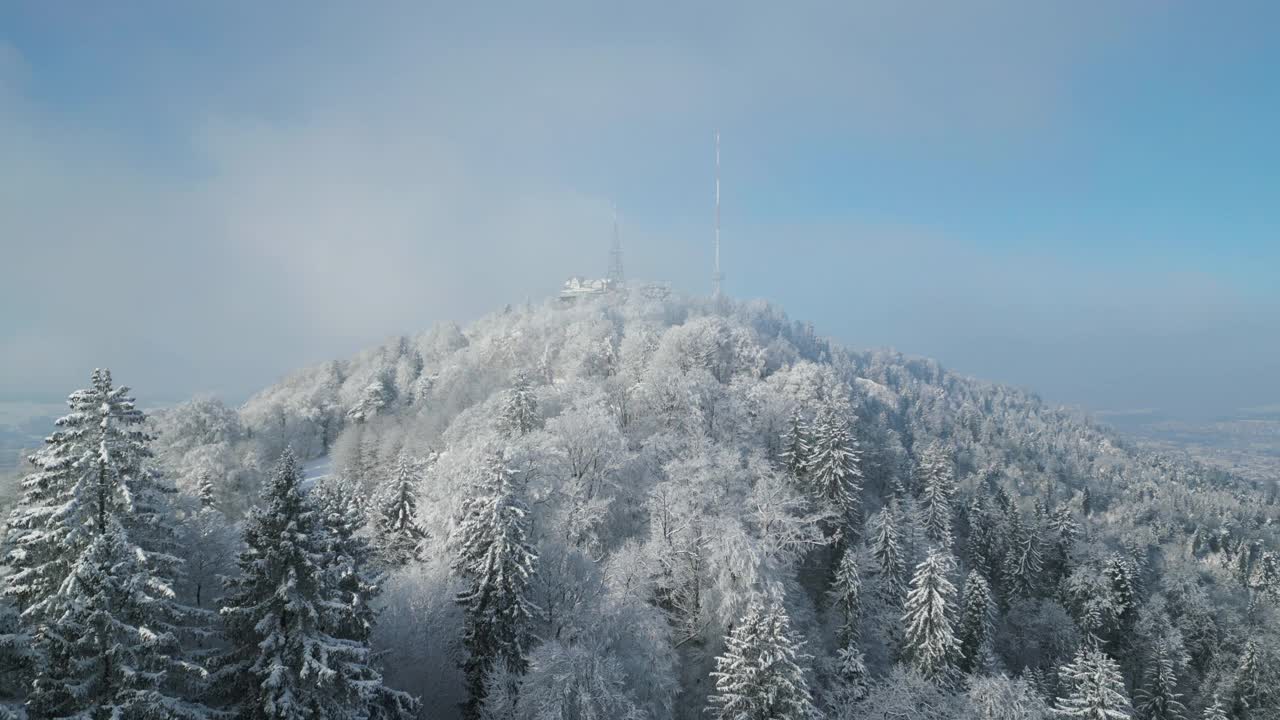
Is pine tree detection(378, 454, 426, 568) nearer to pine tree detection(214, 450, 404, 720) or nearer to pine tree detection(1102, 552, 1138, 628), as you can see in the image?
pine tree detection(214, 450, 404, 720)

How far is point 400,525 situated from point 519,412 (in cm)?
1285

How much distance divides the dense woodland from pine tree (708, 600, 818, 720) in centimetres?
15

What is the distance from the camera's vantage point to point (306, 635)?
1836cm

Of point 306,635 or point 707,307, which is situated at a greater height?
point 707,307

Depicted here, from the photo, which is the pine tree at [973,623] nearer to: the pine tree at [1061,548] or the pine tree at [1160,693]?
the pine tree at [1160,693]

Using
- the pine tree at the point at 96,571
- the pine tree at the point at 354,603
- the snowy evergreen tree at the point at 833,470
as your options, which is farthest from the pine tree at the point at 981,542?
the pine tree at the point at 96,571

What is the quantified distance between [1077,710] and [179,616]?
3838 cm

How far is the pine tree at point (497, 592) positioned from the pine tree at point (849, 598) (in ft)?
78.0

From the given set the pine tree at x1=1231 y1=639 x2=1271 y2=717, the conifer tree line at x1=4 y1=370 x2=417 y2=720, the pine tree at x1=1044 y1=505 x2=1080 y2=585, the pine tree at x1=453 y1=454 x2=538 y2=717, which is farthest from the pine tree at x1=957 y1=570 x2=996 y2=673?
the conifer tree line at x1=4 y1=370 x2=417 y2=720

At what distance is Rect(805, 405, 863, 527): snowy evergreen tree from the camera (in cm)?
4881

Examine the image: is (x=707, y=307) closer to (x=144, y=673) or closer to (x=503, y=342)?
(x=503, y=342)

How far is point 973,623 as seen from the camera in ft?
145

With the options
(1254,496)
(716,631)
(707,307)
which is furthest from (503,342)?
(1254,496)

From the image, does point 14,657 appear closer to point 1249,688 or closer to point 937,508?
point 937,508
